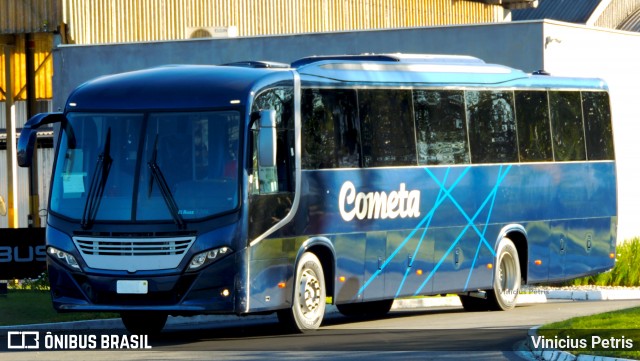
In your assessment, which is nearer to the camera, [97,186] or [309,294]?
[97,186]

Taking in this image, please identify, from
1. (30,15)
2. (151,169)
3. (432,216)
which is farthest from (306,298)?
(30,15)

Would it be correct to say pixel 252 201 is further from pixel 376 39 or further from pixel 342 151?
pixel 376 39

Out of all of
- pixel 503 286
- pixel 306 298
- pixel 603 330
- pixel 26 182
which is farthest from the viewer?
pixel 26 182

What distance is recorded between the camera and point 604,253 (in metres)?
24.0

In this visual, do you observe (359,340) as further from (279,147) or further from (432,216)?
(432,216)

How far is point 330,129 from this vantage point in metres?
18.4

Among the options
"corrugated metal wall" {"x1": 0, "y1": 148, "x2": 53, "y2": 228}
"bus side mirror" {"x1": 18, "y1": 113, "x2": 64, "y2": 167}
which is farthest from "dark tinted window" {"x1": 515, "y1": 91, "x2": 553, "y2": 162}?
"corrugated metal wall" {"x1": 0, "y1": 148, "x2": 53, "y2": 228}

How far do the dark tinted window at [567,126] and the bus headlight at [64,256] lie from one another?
8.91 metres

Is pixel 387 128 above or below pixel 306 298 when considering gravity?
above

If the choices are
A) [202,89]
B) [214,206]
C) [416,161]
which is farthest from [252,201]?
[416,161]

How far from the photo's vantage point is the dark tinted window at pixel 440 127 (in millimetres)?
20203

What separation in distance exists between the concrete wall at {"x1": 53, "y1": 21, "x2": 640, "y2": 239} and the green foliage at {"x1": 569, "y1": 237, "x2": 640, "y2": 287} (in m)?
2.08

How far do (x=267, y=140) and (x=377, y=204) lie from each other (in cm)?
285

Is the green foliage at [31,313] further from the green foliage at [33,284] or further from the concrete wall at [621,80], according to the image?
the concrete wall at [621,80]
